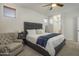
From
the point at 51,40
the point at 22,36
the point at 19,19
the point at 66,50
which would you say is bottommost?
the point at 66,50

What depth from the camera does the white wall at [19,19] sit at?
238 cm

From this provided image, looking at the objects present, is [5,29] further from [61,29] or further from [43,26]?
[61,29]

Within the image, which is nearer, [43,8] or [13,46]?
[43,8]

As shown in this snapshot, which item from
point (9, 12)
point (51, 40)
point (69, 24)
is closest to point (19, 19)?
point (9, 12)

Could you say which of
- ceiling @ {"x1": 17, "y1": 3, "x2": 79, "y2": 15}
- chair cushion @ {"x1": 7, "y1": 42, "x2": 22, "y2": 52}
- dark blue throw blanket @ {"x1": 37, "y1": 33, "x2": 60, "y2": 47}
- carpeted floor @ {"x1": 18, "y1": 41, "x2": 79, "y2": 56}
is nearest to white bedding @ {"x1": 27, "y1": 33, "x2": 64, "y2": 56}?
dark blue throw blanket @ {"x1": 37, "y1": 33, "x2": 60, "y2": 47}

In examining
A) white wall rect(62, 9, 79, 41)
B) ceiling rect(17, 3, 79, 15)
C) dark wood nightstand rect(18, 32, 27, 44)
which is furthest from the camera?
dark wood nightstand rect(18, 32, 27, 44)

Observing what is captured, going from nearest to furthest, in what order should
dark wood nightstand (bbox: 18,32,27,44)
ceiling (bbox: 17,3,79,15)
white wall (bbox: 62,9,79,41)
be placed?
ceiling (bbox: 17,3,79,15) → white wall (bbox: 62,9,79,41) → dark wood nightstand (bbox: 18,32,27,44)

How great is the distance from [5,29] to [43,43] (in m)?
1.01

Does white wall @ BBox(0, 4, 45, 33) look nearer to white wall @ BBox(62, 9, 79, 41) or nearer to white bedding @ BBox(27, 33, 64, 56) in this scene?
white bedding @ BBox(27, 33, 64, 56)

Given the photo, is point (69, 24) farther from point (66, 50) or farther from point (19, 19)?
point (19, 19)

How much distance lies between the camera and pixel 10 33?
2479 mm

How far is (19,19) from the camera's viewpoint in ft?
8.13

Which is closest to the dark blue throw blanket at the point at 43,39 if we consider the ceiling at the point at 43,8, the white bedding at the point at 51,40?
the white bedding at the point at 51,40

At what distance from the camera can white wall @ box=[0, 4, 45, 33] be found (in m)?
2.38
